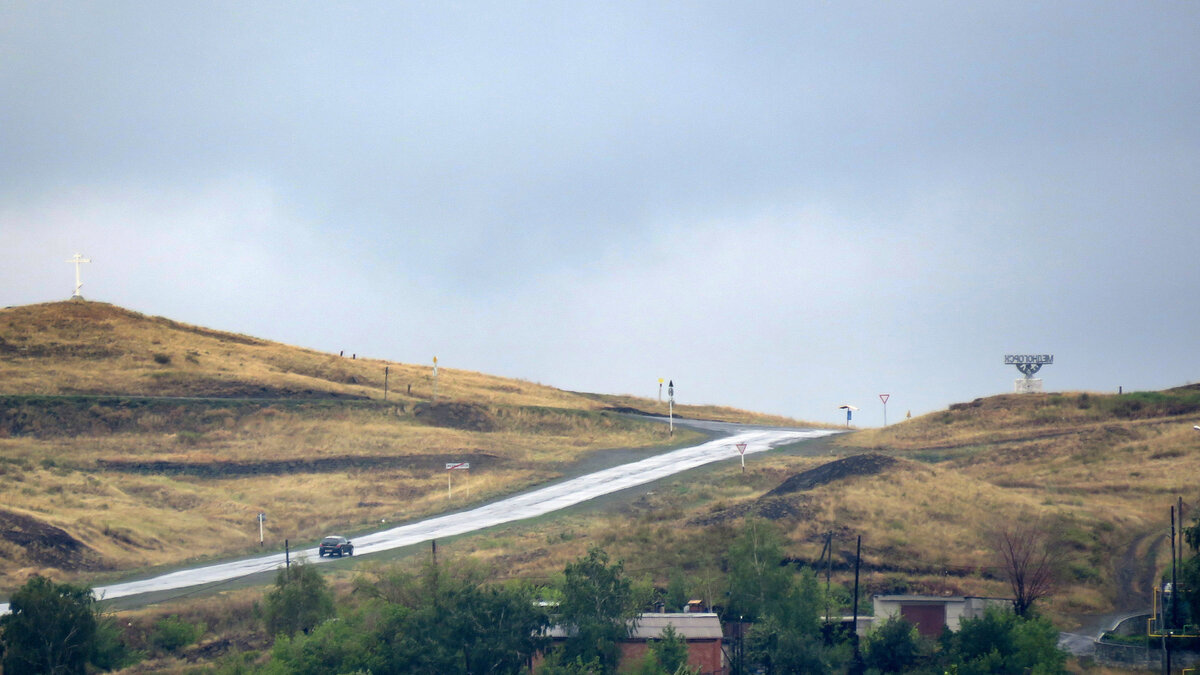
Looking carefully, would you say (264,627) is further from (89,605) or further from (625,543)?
(625,543)

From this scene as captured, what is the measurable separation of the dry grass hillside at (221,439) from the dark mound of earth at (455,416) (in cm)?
13

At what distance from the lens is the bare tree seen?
39.6m

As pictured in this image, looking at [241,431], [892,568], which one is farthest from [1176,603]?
A: [241,431]

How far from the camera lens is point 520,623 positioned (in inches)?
1309

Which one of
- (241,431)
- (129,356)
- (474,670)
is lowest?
(474,670)

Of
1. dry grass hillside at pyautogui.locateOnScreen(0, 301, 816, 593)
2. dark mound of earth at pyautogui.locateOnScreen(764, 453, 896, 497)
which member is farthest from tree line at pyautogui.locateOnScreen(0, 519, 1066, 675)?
dark mound of earth at pyautogui.locateOnScreen(764, 453, 896, 497)

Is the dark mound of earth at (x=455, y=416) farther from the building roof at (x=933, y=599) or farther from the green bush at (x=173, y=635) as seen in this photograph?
the building roof at (x=933, y=599)

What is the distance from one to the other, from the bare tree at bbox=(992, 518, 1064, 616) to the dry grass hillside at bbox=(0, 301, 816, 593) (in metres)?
26.4

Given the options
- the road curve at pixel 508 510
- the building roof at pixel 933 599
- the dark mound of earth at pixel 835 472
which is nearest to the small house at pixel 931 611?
the building roof at pixel 933 599

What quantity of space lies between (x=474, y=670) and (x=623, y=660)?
165 inches

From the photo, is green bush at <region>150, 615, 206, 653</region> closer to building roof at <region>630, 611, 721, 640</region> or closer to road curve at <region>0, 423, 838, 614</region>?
road curve at <region>0, 423, 838, 614</region>

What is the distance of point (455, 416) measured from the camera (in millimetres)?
78625

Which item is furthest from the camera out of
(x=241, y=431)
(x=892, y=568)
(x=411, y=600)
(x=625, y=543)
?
(x=241, y=431)

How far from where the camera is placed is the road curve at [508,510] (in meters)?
46.3
